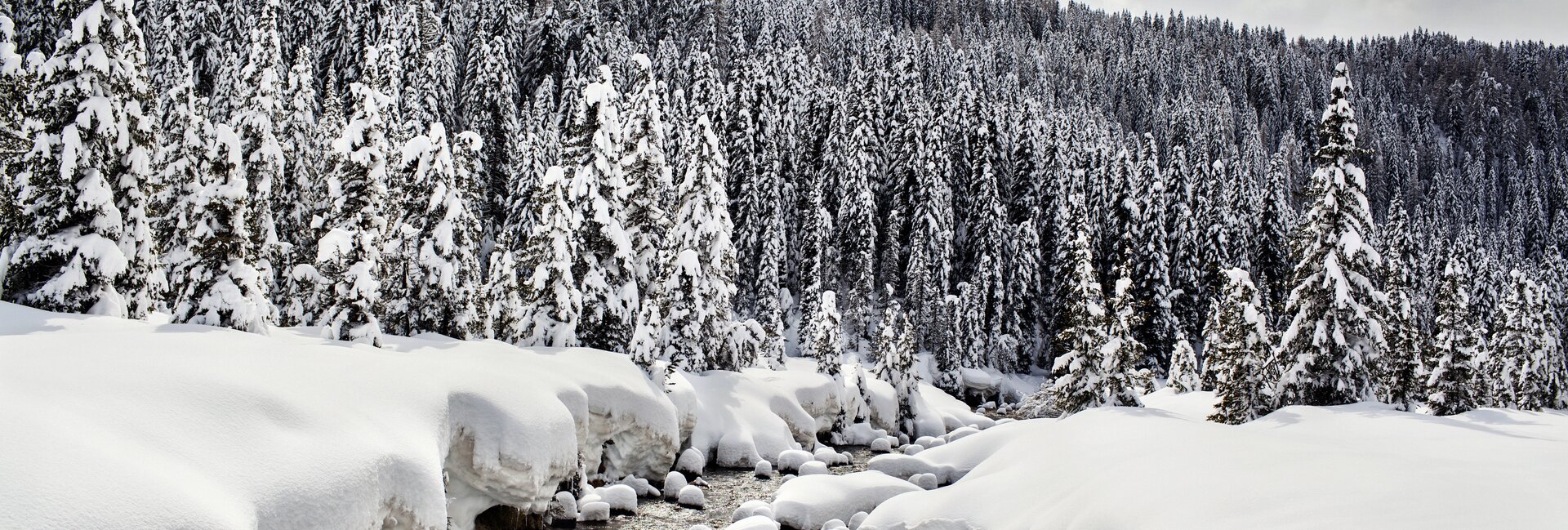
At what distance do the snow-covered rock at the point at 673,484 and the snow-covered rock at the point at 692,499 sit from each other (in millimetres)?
347

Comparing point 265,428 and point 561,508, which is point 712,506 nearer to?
point 561,508

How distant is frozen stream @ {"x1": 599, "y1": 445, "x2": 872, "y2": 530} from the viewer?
18875 mm

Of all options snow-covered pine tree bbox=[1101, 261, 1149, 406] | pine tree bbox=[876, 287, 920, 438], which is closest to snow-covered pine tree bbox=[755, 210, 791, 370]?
pine tree bbox=[876, 287, 920, 438]

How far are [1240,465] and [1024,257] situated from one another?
50.0 m

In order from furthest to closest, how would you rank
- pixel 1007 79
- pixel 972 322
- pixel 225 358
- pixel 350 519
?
pixel 1007 79
pixel 972 322
pixel 225 358
pixel 350 519

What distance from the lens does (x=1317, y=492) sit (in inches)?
391

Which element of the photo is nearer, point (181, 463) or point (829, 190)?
point (181, 463)

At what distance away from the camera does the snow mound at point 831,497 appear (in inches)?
733

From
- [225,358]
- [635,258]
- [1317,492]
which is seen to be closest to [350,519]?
[225,358]

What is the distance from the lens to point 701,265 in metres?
31.2

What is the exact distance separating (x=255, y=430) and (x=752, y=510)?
37.9ft

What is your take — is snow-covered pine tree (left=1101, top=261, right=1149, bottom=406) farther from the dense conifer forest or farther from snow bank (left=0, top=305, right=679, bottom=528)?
snow bank (left=0, top=305, right=679, bottom=528)

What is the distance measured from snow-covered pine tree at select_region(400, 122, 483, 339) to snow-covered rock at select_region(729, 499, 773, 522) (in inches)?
466

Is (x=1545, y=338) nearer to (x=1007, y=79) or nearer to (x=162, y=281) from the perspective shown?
(x=162, y=281)
